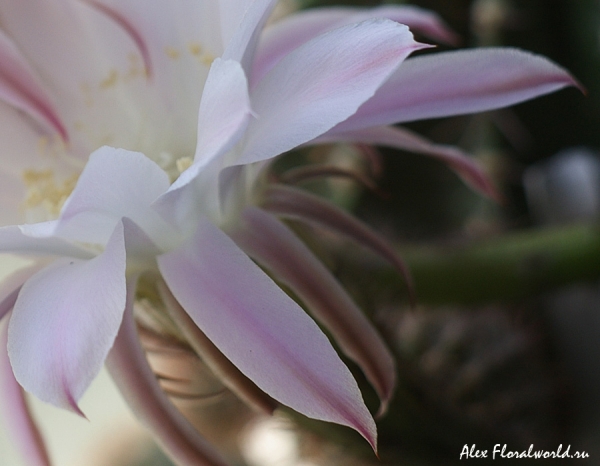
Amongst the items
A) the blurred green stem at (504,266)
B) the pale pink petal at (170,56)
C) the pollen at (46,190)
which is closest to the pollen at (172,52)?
the pale pink petal at (170,56)

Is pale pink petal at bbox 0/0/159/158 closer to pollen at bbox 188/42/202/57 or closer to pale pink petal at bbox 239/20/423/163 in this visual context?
pollen at bbox 188/42/202/57

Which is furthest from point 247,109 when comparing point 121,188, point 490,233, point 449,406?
point 490,233

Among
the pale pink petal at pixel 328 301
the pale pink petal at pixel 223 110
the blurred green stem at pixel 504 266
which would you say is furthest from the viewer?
the blurred green stem at pixel 504 266

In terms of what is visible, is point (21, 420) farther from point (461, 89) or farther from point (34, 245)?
point (461, 89)

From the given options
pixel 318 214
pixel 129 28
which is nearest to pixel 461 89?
pixel 318 214

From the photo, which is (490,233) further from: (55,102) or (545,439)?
(55,102)

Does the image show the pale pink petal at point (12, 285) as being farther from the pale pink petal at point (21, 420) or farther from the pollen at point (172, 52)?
the pollen at point (172, 52)
